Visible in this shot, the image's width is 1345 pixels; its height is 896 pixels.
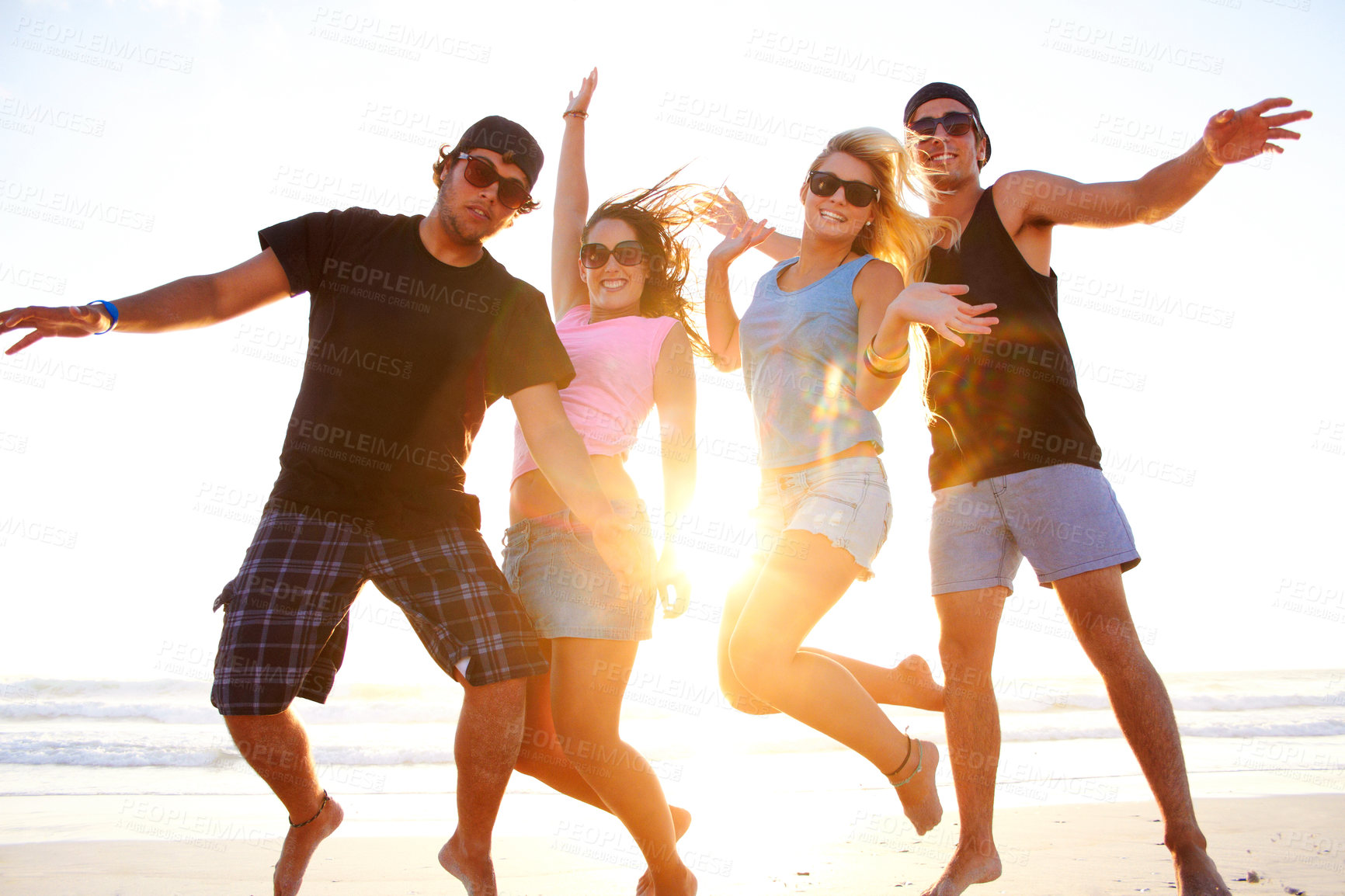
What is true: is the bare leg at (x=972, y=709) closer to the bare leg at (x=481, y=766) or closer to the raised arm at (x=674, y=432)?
the raised arm at (x=674, y=432)

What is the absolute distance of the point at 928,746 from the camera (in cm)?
321

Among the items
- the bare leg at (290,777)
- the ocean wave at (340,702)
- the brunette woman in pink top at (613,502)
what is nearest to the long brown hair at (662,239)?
the brunette woman in pink top at (613,502)

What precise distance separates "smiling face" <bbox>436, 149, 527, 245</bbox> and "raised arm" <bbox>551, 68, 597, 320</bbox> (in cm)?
68

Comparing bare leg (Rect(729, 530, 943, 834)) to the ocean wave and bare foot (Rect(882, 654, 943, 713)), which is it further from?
the ocean wave

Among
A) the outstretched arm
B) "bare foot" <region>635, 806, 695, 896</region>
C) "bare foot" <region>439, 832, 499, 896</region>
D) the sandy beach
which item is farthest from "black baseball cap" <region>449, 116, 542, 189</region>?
the sandy beach

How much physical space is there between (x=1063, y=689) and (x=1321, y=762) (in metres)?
8.40

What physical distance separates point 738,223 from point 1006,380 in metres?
1.39

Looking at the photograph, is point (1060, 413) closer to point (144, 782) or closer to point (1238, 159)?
point (1238, 159)

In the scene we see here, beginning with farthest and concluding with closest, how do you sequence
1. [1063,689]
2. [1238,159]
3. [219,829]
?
[1063,689]
[219,829]
[1238,159]

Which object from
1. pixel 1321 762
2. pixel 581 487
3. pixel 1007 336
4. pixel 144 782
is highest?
pixel 1007 336

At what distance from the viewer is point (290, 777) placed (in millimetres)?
2752

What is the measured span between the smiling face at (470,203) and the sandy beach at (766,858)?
287 centimetres

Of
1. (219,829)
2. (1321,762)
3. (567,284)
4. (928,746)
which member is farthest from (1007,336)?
(1321,762)

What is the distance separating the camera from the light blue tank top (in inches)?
119
